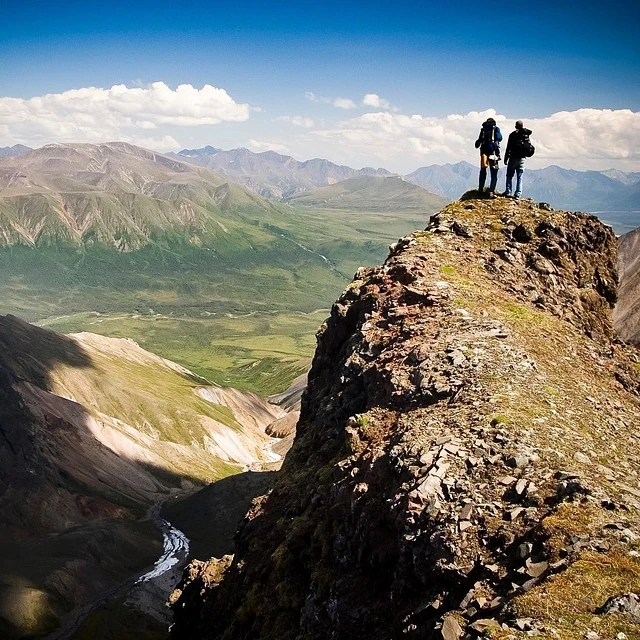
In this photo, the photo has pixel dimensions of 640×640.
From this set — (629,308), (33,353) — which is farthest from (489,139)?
(33,353)

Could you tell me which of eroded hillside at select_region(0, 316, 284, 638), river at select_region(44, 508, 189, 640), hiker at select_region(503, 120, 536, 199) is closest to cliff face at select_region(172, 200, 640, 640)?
hiker at select_region(503, 120, 536, 199)

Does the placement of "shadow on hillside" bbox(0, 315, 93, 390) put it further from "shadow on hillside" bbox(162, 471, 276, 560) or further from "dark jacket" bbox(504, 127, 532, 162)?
"dark jacket" bbox(504, 127, 532, 162)

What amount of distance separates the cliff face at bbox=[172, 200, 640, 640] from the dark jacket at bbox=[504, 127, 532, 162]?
4.02 meters

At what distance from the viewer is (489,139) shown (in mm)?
42688

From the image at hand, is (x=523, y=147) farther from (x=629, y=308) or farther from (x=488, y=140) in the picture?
(x=629, y=308)

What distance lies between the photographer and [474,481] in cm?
1861

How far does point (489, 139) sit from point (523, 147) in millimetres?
2993

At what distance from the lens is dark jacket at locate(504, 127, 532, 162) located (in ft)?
134

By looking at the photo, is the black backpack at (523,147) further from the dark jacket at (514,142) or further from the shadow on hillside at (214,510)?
the shadow on hillside at (214,510)

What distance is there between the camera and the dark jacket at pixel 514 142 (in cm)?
4078

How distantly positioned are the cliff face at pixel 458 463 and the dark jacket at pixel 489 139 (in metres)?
4.33

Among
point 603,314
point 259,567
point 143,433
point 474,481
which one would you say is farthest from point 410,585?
point 143,433

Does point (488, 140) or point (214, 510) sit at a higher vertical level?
point (488, 140)

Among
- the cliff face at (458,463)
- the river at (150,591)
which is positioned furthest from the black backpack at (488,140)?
the river at (150,591)
